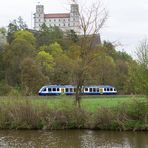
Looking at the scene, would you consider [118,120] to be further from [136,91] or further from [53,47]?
[53,47]

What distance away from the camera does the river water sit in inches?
1093

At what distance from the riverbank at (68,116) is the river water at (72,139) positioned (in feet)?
4.80

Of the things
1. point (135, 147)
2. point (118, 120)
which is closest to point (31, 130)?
point (118, 120)

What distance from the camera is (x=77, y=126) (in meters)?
36.8

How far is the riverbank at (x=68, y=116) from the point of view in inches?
1420

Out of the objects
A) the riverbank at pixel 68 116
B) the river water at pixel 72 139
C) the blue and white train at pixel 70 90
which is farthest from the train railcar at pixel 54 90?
the river water at pixel 72 139

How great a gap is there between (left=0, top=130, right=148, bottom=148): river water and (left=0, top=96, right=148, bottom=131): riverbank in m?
1.46

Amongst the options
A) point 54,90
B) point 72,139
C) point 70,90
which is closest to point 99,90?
point 70,90

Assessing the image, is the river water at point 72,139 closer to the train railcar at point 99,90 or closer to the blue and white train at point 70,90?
the blue and white train at point 70,90

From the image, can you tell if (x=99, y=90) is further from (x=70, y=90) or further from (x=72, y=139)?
(x=72, y=139)

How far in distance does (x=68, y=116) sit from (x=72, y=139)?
6.15m

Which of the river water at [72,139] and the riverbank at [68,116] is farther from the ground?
the riverbank at [68,116]

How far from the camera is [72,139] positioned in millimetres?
30828

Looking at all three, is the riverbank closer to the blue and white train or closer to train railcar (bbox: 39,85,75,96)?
the blue and white train
